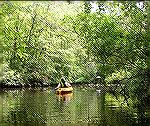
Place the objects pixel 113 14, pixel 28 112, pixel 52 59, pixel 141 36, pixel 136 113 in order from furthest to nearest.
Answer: pixel 52 59 → pixel 28 112 → pixel 136 113 → pixel 113 14 → pixel 141 36

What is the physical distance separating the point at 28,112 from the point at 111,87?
3.24 metres

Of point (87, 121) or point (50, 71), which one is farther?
point (50, 71)

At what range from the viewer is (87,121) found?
10.7 meters

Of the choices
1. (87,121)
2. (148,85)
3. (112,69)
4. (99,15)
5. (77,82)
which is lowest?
(87,121)

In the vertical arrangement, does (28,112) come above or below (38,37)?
below

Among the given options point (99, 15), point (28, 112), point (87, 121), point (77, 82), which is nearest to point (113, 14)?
point (99, 15)

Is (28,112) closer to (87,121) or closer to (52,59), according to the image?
(87,121)

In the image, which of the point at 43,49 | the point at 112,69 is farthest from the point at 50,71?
the point at 112,69

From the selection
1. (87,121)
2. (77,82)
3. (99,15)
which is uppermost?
(77,82)

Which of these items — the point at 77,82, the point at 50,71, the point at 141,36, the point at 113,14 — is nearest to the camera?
the point at 141,36

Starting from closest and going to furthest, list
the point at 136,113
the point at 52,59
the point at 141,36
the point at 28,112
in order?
the point at 141,36
the point at 136,113
the point at 28,112
the point at 52,59

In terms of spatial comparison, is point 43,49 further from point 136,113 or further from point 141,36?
point 141,36

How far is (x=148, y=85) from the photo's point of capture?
10273mm

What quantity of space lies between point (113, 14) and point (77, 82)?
2220cm
